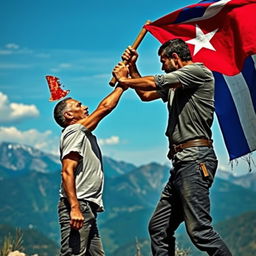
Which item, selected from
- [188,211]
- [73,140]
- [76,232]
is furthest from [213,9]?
[76,232]

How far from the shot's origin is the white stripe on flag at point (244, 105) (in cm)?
746

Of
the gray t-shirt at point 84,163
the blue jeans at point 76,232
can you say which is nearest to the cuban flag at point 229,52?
the gray t-shirt at point 84,163

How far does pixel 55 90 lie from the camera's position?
6.68 m

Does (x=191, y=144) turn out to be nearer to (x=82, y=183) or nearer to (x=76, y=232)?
(x=82, y=183)

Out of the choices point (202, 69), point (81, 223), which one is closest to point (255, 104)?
point (202, 69)

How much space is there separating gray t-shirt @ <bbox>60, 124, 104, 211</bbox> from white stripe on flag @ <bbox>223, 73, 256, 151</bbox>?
222 centimetres

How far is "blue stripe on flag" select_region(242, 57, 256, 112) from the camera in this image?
7.52 meters

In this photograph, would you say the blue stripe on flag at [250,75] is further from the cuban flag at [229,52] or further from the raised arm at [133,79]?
the raised arm at [133,79]

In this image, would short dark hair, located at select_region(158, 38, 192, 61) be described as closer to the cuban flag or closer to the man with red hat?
the man with red hat

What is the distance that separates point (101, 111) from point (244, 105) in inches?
88.7

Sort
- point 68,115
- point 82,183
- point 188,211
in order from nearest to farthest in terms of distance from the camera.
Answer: point 188,211
point 82,183
point 68,115

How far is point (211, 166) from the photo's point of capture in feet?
19.4

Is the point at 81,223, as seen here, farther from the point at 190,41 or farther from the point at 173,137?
the point at 190,41

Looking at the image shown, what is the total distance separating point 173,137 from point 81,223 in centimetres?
123
